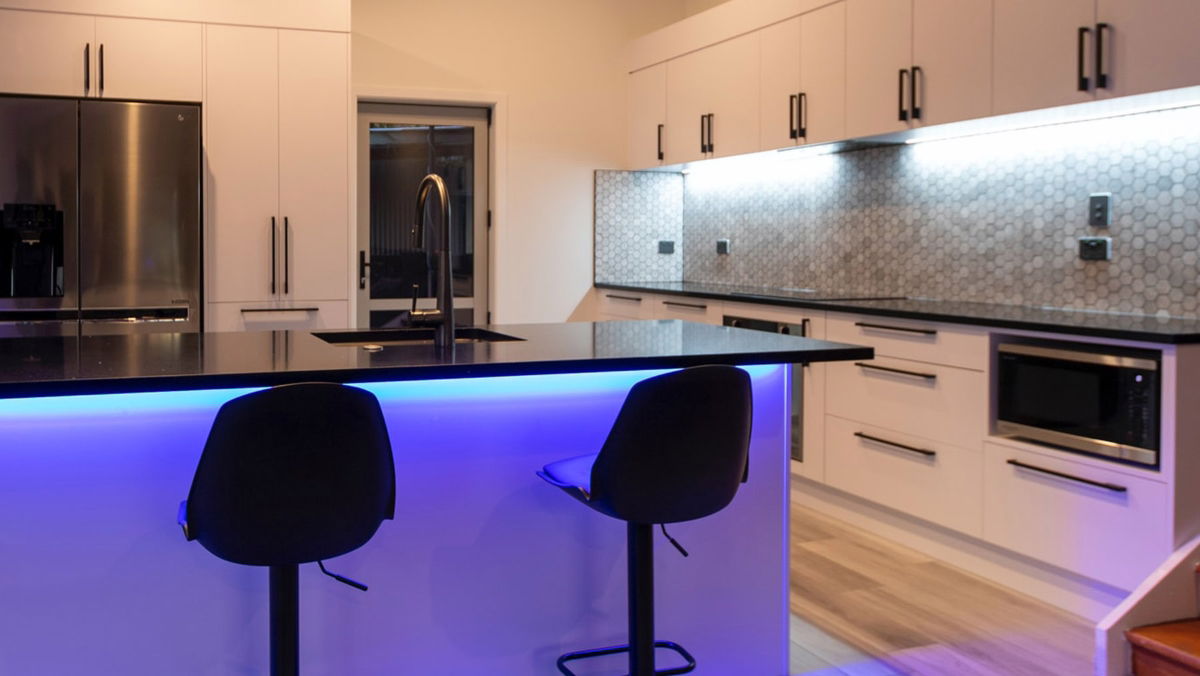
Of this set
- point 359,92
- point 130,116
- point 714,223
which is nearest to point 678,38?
point 714,223

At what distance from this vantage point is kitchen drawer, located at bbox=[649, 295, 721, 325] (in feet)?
16.7

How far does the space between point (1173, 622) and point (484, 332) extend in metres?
2.05

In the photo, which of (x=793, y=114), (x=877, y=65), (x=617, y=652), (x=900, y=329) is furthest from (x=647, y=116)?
(x=617, y=652)

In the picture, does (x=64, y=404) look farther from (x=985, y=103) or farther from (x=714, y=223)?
(x=714, y=223)

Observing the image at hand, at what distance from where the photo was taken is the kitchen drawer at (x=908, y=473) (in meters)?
3.69

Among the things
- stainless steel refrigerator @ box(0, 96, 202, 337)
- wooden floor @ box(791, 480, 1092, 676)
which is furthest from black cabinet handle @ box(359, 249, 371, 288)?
wooden floor @ box(791, 480, 1092, 676)

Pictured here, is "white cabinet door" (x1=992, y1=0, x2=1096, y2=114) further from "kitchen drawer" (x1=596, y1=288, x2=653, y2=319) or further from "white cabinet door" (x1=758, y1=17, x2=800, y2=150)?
"kitchen drawer" (x1=596, y1=288, x2=653, y2=319)

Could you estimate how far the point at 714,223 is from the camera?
6.18m

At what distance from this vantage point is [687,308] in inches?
209

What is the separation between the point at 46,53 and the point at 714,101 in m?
3.03

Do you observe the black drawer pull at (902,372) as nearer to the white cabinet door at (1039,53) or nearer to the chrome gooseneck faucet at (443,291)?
the white cabinet door at (1039,53)

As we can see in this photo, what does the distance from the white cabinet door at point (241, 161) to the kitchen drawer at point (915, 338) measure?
247 centimetres

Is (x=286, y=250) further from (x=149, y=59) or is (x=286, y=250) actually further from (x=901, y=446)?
(x=901, y=446)

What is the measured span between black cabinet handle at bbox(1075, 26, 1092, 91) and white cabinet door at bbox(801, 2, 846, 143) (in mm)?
1197
